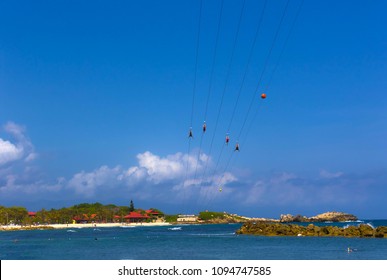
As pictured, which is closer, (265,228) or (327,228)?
(327,228)
